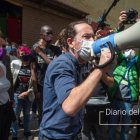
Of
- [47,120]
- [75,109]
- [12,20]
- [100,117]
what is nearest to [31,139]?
[100,117]

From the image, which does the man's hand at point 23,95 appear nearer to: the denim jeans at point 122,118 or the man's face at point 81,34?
the denim jeans at point 122,118

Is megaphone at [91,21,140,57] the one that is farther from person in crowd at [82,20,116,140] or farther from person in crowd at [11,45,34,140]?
person in crowd at [11,45,34,140]

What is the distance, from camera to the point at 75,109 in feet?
7.97

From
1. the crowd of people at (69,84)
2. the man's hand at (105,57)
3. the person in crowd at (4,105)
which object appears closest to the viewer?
the man's hand at (105,57)

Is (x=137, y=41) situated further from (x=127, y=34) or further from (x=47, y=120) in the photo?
(x=47, y=120)

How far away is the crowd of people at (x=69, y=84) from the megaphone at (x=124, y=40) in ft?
0.19

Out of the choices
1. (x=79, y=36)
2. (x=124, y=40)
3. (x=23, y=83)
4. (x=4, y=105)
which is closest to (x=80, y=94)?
(x=124, y=40)

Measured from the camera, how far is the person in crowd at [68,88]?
8.05ft

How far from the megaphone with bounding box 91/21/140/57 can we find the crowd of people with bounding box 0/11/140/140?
0.06m

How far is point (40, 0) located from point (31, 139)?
9.50m

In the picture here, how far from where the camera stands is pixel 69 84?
8.37 feet

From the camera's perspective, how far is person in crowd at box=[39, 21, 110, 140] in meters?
2.45

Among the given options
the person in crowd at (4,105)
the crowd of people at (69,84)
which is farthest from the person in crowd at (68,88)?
the person in crowd at (4,105)

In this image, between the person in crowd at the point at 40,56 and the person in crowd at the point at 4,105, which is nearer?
the person in crowd at the point at 4,105
